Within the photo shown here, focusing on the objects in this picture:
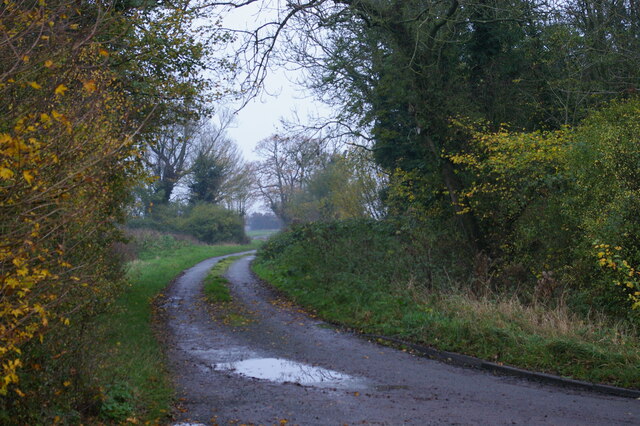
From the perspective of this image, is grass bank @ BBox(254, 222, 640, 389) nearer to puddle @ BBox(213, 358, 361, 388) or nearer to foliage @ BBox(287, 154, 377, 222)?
puddle @ BBox(213, 358, 361, 388)

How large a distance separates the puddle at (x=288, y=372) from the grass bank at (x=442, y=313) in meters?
2.86

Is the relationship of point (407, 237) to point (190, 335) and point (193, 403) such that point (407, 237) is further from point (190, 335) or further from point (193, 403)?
point (193, 403)

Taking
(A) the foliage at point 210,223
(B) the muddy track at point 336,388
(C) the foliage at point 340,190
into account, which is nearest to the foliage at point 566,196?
(B) the muddy track at point 336,388

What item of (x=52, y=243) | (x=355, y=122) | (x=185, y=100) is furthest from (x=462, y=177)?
(x=52, y=243)

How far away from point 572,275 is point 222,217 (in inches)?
1644

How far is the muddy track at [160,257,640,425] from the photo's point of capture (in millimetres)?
7480

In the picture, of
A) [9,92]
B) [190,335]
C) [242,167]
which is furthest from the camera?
[242,167]

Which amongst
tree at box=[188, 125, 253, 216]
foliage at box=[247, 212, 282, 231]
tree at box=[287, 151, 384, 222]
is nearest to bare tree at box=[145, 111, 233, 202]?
tree at box=[188, 125, 253, 216]

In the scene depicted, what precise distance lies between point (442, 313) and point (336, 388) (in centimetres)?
494

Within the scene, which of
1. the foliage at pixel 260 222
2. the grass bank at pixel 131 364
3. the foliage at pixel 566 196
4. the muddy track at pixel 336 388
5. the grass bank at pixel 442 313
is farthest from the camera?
the foliage at pixel 260 222

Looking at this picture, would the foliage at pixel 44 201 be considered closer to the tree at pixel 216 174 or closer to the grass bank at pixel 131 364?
the grass bank at pixel 131 364

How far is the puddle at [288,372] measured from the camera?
934cm

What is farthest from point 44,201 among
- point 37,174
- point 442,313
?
point 442,313

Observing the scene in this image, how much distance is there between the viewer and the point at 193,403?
811 cm
